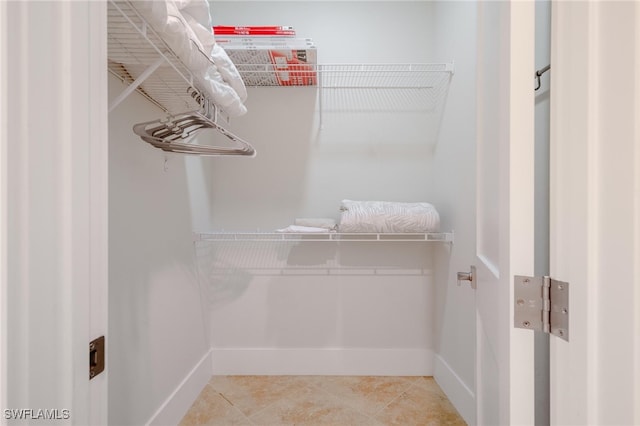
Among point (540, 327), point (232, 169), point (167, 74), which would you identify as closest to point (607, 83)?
point (540, 327)

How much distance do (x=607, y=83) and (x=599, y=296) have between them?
30 centimetres

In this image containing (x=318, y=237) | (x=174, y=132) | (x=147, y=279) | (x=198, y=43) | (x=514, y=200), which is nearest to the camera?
(x=514, y=200)

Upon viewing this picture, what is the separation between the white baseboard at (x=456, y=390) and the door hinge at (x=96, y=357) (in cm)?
148

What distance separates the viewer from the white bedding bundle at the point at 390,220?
1.65 metres

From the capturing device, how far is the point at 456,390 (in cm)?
154

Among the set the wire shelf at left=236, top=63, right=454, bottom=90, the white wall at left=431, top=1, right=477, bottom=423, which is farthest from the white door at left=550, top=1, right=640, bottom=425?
the wire shelf at left=236, top=63, right=454, bottom=90

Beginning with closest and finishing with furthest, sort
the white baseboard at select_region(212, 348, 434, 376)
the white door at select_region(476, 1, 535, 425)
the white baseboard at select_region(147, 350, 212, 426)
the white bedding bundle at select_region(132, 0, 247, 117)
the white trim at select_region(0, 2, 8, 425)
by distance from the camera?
the white trim at select_region(0, 2, 8, 425) < the white door at select_region(476, 1, 535, 425) < the white bedding bundle at select_region(132, 0, 247, 117) < the white baseboard at select_region(147, 350, 212, 426) < the white baseboard at select_region(212, 348, 434, 376)

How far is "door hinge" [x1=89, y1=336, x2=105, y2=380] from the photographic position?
1.53 feet

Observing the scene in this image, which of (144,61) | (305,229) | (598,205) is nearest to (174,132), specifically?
(144,61)

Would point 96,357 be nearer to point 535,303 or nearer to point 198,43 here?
point 535,303

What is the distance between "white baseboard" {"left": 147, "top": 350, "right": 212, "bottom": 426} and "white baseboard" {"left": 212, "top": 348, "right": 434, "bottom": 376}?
125 mm

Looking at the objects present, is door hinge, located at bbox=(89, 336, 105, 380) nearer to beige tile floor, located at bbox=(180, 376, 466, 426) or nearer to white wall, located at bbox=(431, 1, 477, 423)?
beige tile floor, located at bbox=(180, 376, 466, 426)

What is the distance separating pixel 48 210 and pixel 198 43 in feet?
2.38

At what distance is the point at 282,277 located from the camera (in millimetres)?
1933
